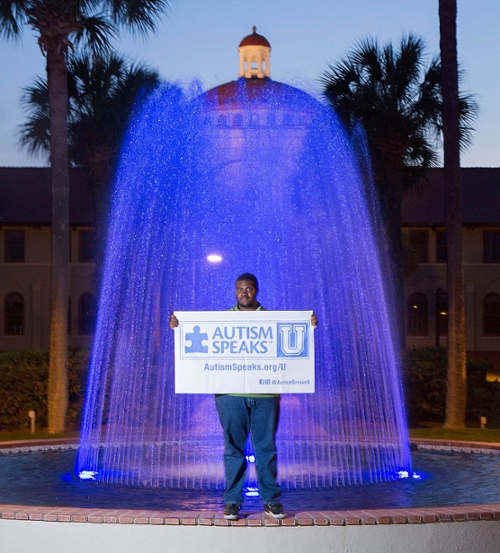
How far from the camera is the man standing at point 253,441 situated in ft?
21.5

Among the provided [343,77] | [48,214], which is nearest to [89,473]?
[343,77]

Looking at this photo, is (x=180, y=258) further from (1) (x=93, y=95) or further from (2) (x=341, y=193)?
(1) (x=93, y=95)

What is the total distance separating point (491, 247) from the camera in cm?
4722

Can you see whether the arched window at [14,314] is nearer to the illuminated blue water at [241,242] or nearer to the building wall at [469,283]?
the building wall at [469,283]

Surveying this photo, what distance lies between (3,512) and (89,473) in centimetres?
308

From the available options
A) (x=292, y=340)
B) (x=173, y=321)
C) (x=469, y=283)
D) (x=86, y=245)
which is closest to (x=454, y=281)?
(x=292, y=340)

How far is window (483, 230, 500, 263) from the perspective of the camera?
154 feet

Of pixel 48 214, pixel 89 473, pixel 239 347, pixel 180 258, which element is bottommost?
pixel 89 473

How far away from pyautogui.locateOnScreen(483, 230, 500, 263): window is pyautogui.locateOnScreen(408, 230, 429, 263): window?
2726 millimetres

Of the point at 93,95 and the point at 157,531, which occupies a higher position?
the point at 93,95

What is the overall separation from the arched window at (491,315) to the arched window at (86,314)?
18439 mm

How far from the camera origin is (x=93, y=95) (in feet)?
79.2

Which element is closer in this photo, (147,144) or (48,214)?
(147,144)

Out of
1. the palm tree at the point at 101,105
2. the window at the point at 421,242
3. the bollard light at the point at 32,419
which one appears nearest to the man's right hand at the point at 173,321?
the bollard light at the point at 32,419
